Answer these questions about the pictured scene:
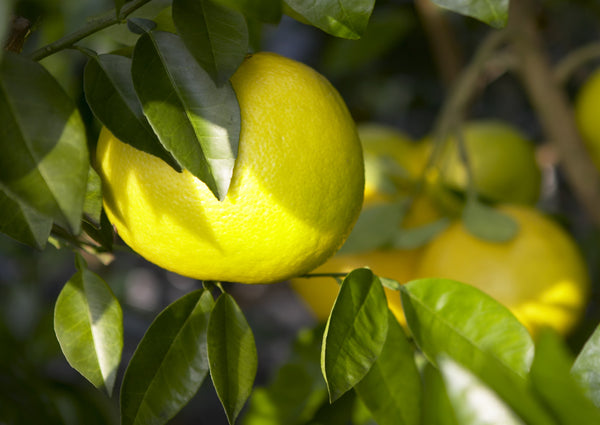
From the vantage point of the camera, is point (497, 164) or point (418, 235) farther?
point (497, 164)

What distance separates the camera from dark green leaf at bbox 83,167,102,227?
13.6 inches

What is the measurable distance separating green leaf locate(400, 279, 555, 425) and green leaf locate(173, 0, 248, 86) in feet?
0.60

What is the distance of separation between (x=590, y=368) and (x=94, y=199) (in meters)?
0.30

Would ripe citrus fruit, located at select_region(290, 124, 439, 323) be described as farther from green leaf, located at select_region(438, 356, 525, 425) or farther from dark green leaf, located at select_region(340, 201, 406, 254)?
green leaf, located at select_region(438, 356, 525, 425)

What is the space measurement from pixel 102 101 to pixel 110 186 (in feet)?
0.19

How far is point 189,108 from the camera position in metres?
0.32

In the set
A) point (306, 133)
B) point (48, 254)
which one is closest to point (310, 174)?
point (306, 133)

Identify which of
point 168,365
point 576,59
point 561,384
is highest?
point 576,59

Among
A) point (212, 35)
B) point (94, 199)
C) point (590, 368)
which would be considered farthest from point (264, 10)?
point (590, 368)

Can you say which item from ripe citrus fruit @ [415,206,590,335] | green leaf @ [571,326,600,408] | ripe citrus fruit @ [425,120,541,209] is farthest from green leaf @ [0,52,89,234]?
ripe citrus fruit @ [425,120,541,209]

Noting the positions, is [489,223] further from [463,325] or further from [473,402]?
[473,402]

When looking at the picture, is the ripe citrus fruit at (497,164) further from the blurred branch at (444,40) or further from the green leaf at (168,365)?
the green leaf at (168,365)

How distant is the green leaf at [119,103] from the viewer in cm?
32

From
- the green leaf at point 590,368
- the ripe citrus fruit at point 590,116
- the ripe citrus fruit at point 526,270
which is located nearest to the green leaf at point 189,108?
the green leaf at point 590,368
